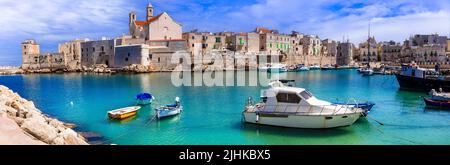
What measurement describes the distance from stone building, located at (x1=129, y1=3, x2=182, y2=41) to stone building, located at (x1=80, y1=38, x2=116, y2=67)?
4.94m

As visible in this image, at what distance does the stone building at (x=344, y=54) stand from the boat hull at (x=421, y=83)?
2482 inches

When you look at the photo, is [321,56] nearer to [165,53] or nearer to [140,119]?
[165,53]

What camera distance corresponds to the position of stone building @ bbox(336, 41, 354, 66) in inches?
3728

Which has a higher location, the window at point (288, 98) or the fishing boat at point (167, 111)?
the window at point (288, 98)

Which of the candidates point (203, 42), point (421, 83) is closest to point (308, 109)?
point (421, 83)

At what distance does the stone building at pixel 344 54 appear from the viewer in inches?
3728

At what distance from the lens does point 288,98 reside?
14.4m

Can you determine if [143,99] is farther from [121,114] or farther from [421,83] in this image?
[421,83]

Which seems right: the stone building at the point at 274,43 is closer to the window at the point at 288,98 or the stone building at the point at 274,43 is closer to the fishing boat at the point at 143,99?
the fishing boat at the point at 143,99

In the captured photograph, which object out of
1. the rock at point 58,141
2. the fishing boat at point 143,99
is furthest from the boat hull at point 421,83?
the rock at point 58,141

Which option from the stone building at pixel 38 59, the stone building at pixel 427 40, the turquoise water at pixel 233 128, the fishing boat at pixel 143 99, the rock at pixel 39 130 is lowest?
the turquoise water at pixel 233 128
